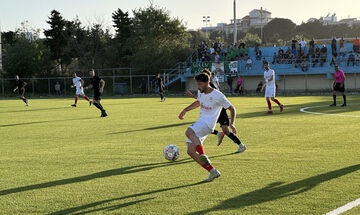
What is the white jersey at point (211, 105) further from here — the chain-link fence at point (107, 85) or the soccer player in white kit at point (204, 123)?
the chain-link fence at point (107, 85)

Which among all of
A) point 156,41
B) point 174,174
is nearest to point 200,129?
point 174,174

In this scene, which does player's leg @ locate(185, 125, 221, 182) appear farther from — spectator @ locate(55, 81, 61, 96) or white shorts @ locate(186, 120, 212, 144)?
spectator @ locate(55, 81, 61, 96)

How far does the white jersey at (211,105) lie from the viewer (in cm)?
668

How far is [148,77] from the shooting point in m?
43.2

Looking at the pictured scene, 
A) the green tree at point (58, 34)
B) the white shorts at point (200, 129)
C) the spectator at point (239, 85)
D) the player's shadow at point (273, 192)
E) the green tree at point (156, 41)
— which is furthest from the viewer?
the green tree at point (58, 34)

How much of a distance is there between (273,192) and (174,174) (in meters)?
1.82

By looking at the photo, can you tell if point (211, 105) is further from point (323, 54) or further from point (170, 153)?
point (323, 54)

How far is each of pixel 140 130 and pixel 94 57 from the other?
43.8 meters

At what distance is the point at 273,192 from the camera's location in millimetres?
5688

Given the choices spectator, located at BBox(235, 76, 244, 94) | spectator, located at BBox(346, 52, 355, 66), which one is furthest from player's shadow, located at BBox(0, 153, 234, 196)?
spectator, located at BBox(346, 52, 355, 66)

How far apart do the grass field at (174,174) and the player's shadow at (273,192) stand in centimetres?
1

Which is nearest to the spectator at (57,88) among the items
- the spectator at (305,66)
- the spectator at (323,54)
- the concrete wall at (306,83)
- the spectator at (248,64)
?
the spectator at (248,64)

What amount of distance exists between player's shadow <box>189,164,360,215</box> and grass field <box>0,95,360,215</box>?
0.01 meters

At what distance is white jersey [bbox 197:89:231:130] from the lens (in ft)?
21.9
